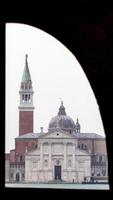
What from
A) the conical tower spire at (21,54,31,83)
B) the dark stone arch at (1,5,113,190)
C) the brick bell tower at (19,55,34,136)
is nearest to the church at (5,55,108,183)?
the brick bell tower at (19,55,34,136)

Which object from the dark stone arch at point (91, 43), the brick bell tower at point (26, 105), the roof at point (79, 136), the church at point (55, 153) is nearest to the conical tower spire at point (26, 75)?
the brick bell tower at point (26, 105)

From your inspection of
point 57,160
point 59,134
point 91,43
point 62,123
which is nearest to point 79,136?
point 59,134

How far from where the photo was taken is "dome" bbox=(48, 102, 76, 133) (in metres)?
33.8

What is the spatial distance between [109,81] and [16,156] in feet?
110

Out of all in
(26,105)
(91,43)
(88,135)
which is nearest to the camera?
(91,43)

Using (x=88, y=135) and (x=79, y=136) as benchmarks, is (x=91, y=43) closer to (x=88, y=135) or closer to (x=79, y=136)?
(x=79, y=136)

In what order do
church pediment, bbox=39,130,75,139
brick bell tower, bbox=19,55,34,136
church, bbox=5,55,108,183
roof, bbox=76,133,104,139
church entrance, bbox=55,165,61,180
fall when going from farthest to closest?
roof, bbox=76,133,104,139
church entrance, bbox=55,165,61,180
church pediment, bbox=39,130,75,139
church, bbox=5,55,108,183
brick bell tower, bbox=19,55,34,136

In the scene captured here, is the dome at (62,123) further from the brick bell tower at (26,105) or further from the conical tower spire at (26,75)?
the conical tower spire at (26,75)

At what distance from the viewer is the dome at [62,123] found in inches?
1332

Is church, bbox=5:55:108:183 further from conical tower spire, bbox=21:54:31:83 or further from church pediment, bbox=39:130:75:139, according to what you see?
conical tower spire, bbox=21:54:31:83

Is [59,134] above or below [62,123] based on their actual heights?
below

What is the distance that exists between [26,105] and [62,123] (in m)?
2.60

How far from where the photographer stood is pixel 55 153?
34.4 meters
